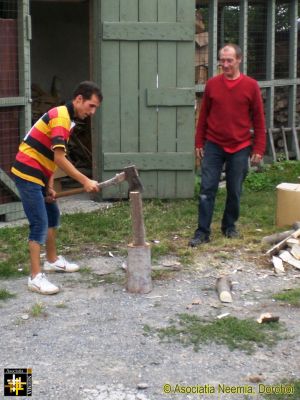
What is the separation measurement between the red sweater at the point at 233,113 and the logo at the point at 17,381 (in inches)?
127

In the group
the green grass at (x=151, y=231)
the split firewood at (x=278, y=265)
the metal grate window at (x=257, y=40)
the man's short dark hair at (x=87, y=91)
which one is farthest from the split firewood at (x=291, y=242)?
the metal grate window at (x=257, y=40)

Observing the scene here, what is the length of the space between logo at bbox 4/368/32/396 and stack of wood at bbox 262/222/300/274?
2.60 meters

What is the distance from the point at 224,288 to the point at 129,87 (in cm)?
353

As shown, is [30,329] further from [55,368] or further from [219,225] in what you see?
[219,225]

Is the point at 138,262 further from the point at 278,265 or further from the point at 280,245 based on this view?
the point at 280,245

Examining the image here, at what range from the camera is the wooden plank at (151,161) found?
8.20 meters

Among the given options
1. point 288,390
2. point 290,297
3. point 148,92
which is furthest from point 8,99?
point 288,390

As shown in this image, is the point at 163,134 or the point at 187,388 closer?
the point at 187,388

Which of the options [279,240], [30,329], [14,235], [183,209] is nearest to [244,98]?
[279,240]

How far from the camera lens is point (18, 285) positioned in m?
5.49

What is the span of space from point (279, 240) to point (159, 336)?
2.39m

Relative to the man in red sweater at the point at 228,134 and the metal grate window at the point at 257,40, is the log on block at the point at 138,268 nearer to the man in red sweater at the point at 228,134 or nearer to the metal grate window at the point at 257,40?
the man in red sweater at the point at 228,134

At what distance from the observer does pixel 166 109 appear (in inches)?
324

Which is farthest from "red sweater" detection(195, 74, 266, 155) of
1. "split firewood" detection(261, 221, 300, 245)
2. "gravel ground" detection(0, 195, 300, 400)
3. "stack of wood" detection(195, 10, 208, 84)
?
"stack of wood" detection(195, 10, 208, 84)
